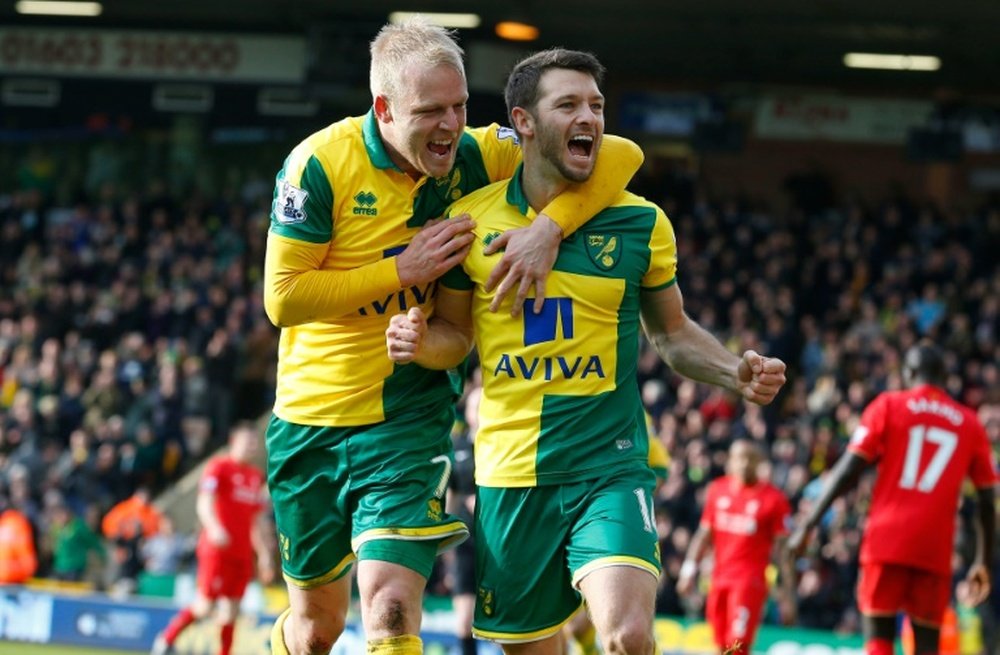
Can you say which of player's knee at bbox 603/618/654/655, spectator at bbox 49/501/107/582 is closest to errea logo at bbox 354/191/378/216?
player's knee at bbox 603/618/654/655

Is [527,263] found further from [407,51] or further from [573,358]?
[407,51]

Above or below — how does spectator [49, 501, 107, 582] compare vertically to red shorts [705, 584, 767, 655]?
below

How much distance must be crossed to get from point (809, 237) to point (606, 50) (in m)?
4.69

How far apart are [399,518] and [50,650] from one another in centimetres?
1186

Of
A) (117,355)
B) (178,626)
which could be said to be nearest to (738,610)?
(178,626)

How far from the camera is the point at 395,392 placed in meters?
6.37

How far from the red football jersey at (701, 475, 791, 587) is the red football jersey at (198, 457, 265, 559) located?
3.96 metres

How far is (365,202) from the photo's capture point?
6.25 meters

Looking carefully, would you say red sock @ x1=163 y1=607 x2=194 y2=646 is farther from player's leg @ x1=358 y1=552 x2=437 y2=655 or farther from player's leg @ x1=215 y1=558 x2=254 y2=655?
player's leg @ x1=358 y1=552 x2=437 y2=655

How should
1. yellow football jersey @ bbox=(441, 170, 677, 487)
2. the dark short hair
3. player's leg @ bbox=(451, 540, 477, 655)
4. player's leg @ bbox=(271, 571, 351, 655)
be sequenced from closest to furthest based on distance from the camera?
yellow football jersey @ bbox=(441, 170, 677, 487) < the dark short hair < player's leg @ bbox=(271, 571, 351, 655) < player's leg @ bbox=(451, 540, 477, 655)

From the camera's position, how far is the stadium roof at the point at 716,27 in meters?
22.8

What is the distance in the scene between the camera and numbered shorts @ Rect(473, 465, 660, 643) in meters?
5.94

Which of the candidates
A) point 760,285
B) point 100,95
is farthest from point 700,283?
point 100,95

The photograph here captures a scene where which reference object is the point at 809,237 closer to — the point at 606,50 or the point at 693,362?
the point at 606,50
